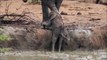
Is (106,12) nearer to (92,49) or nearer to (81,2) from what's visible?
(81,2)

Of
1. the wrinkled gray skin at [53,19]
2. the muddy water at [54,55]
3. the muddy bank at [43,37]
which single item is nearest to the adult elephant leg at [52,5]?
the wrinkled gray skin at [53,19]

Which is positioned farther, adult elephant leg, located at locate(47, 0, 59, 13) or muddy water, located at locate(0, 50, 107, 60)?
adult elephant leg, located at locate(47, 0, 59, 13)

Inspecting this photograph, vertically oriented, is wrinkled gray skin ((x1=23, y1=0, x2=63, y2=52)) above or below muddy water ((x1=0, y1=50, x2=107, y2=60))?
above

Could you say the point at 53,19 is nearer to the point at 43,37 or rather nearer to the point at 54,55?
the point at 43,37

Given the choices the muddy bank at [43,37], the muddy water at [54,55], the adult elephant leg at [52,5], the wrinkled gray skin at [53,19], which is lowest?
the muddy water at [54,55]

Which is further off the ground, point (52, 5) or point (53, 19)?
point (52, 5)

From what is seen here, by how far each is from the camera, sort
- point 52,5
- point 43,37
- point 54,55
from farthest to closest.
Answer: point 52,5 < point 43,37 < point 54,55

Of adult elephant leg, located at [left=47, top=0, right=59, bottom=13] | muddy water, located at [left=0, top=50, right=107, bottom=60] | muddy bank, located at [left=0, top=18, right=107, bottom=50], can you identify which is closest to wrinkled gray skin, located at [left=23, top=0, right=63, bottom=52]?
adult elephant leg, located at [left=47, top=0, right=59, bottom=13]

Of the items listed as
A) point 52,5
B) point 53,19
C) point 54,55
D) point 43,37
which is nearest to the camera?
point 54,55

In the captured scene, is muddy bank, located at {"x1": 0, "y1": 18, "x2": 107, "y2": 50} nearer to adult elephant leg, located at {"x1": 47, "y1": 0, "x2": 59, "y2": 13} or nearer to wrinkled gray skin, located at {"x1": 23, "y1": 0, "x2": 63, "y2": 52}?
wrinkled gray skin, located at {"x1": 23, "y1": 0, "x2": 63, "y2": 52}

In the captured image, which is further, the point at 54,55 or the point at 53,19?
the point at 53,19

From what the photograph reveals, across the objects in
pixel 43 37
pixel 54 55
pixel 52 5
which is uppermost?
pixel 52 5

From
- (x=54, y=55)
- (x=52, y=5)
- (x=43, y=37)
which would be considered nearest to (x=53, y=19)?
(x=52, y=5)

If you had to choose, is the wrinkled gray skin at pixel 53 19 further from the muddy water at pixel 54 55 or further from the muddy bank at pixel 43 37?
the muddy water at pixel 54 55
